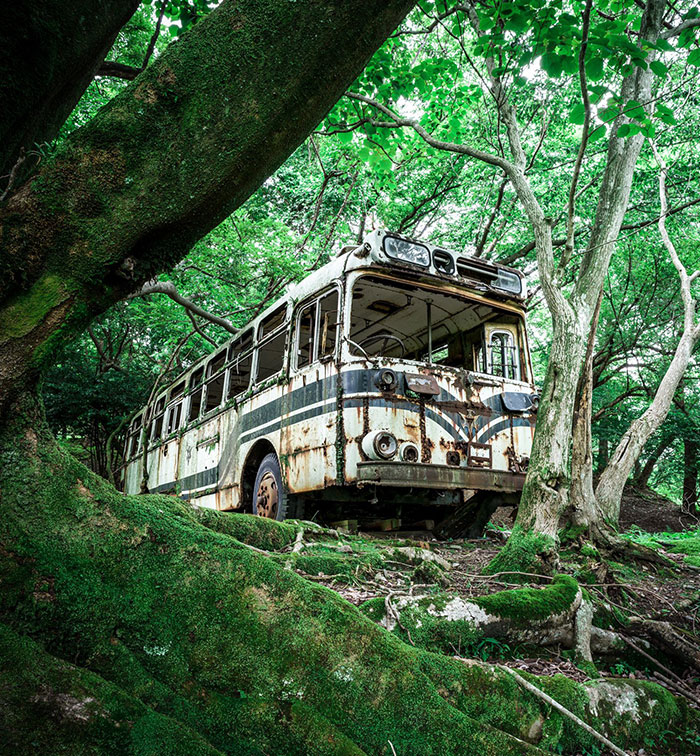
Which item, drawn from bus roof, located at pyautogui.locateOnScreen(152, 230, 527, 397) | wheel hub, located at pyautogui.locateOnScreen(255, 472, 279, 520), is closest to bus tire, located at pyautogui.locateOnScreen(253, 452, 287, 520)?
wheel hub, located at pyautogui.locateOnScreen(255, 472, 279, 520)

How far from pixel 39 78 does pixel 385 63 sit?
5838 mm

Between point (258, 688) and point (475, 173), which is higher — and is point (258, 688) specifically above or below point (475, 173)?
below

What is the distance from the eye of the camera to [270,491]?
7.77 meters

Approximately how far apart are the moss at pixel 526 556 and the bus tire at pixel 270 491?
319 centimetres

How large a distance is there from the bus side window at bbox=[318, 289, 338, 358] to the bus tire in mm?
1697

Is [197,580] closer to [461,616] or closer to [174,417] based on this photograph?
[461,616]

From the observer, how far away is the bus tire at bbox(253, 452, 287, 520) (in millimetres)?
7214

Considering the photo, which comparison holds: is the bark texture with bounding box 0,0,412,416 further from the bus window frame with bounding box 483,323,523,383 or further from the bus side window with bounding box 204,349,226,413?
the bus side window with bounding box 204,349,226,413

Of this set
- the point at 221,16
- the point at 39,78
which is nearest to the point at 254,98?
the point at 221,16

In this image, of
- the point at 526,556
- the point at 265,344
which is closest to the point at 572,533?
the point at 526,556

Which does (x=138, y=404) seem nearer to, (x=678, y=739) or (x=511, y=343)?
(x=511, y=343)

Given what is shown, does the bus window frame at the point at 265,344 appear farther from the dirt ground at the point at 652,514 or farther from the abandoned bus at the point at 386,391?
the dirt ground at the point at 652,514

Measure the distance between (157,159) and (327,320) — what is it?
194 inches

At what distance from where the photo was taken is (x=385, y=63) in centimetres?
745
